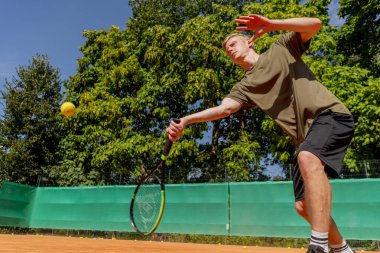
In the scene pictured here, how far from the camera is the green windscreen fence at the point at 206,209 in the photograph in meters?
8.14

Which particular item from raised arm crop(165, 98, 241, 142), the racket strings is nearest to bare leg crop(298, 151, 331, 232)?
raised arm crop(165, 98, 241, 142)

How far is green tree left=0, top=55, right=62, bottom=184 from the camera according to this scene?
53.4 ft

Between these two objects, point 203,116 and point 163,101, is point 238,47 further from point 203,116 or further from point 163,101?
point 163,101

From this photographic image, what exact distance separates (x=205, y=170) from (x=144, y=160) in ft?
17.3

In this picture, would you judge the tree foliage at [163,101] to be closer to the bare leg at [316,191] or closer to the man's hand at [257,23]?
the man's hand at [257,23]

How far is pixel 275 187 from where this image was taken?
29.8 ft

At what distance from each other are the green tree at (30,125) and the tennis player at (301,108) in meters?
15.1

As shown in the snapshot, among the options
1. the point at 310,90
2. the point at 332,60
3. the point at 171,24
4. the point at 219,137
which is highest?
the point at 171,24

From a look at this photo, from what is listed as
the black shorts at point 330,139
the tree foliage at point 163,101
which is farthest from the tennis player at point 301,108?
the tree foliage at point 163,101

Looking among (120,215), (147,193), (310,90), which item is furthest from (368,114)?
(310,90)

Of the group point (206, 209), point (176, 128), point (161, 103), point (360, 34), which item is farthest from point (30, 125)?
point (176, 128)

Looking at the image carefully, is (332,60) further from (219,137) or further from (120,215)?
(120,215)

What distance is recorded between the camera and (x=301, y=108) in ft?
7.73

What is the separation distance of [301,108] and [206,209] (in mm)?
7617
